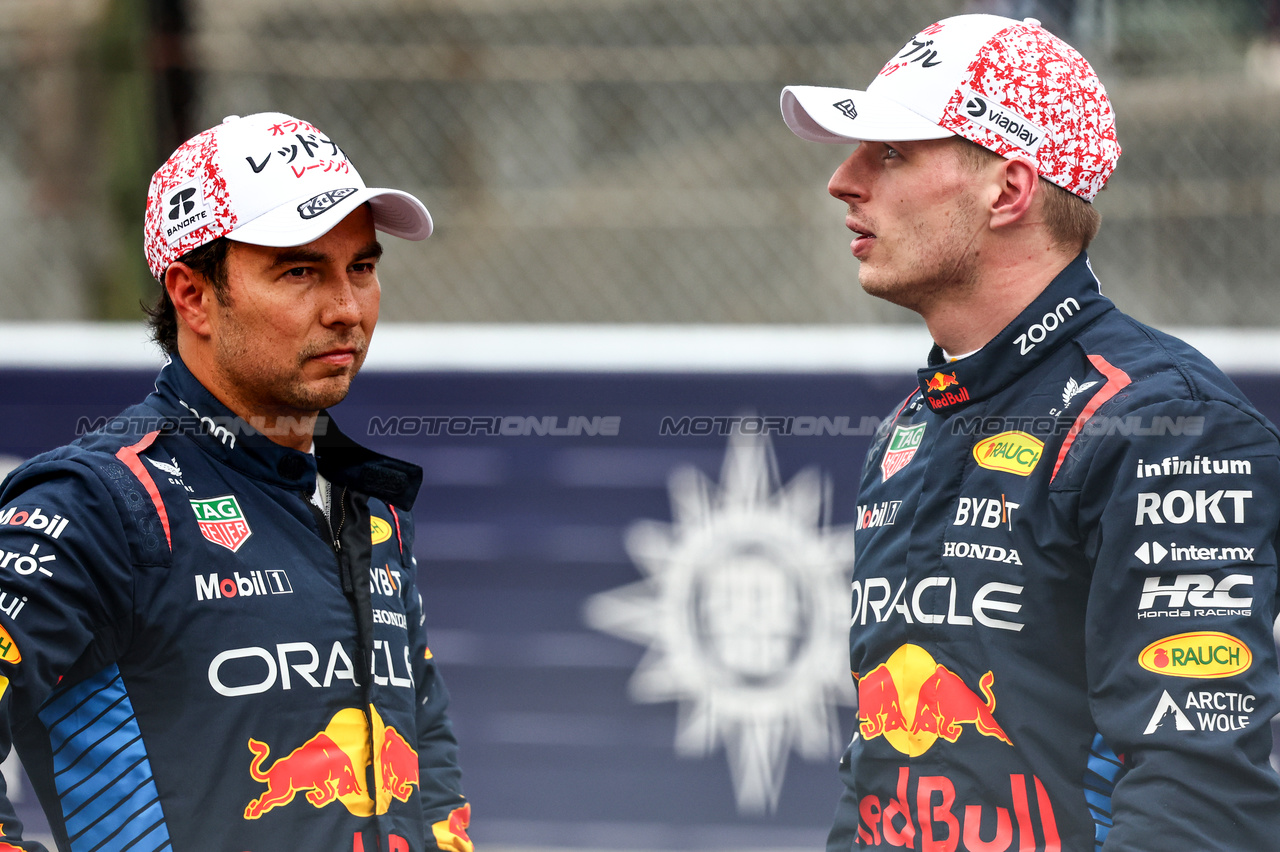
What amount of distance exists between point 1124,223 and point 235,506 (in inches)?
170

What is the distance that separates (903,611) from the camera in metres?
2.11

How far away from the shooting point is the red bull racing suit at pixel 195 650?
1.84 metres

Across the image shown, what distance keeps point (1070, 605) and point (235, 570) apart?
1260mm

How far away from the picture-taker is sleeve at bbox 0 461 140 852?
177cm

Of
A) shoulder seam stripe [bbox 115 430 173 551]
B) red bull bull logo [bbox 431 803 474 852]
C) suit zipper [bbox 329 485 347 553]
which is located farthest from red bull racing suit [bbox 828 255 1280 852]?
shoulder seam stripe [bbox 115 430 173 551]

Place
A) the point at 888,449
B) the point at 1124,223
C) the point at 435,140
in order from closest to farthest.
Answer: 1. the point at 888,449
2. the point at 1124,223
3. the point at 435,140

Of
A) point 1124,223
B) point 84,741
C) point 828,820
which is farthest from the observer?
point 1124,223

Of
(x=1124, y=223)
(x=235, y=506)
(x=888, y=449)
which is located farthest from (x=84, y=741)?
(x=1124, y=223)

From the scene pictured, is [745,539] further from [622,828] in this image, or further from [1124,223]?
[1124,223]

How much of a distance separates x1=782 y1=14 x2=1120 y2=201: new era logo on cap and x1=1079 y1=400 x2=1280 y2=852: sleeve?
54 cm

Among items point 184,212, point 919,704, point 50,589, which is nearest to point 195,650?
point 50,589

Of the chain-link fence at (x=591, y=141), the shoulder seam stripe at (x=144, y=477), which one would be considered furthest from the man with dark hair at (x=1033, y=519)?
the chain-link fence at (x=591, y=141)

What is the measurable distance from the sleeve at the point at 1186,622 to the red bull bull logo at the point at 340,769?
1097mm

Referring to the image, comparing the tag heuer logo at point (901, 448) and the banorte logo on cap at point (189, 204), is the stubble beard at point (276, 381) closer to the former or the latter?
the banorte logo on cap at point (189, 204)
